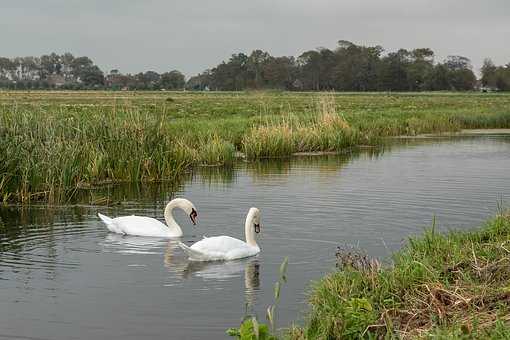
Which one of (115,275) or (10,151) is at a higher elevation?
(10,151)

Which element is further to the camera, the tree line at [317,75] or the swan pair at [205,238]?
the tree line at [317,75]

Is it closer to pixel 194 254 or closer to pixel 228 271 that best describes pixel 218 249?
pixel 194 254

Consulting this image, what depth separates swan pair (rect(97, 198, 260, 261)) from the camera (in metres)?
11.5

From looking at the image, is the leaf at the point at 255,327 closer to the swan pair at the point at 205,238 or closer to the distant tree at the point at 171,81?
the swan pair at the point at 205,238

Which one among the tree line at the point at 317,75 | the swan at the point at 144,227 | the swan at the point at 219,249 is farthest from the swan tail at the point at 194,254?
the tree line at the point at 317,75

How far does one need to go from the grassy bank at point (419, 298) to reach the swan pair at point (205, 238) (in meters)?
3.26

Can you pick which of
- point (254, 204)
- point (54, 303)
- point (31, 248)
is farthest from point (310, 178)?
point (54, 303)

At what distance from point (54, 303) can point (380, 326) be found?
408 centimetres

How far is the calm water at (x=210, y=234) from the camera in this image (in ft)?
28.6

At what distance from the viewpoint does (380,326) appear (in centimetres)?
694

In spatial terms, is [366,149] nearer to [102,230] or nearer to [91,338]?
[102,230]

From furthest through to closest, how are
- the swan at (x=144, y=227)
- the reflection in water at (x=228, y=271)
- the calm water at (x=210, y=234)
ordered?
1. the swan at (x=144, y=227)
2. the reflection in water at (x=228, y=271)
3. the calm water at (x=210, y=234)

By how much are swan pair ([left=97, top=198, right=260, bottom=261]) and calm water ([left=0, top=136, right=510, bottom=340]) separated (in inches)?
6.5

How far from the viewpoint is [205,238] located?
11734mm
